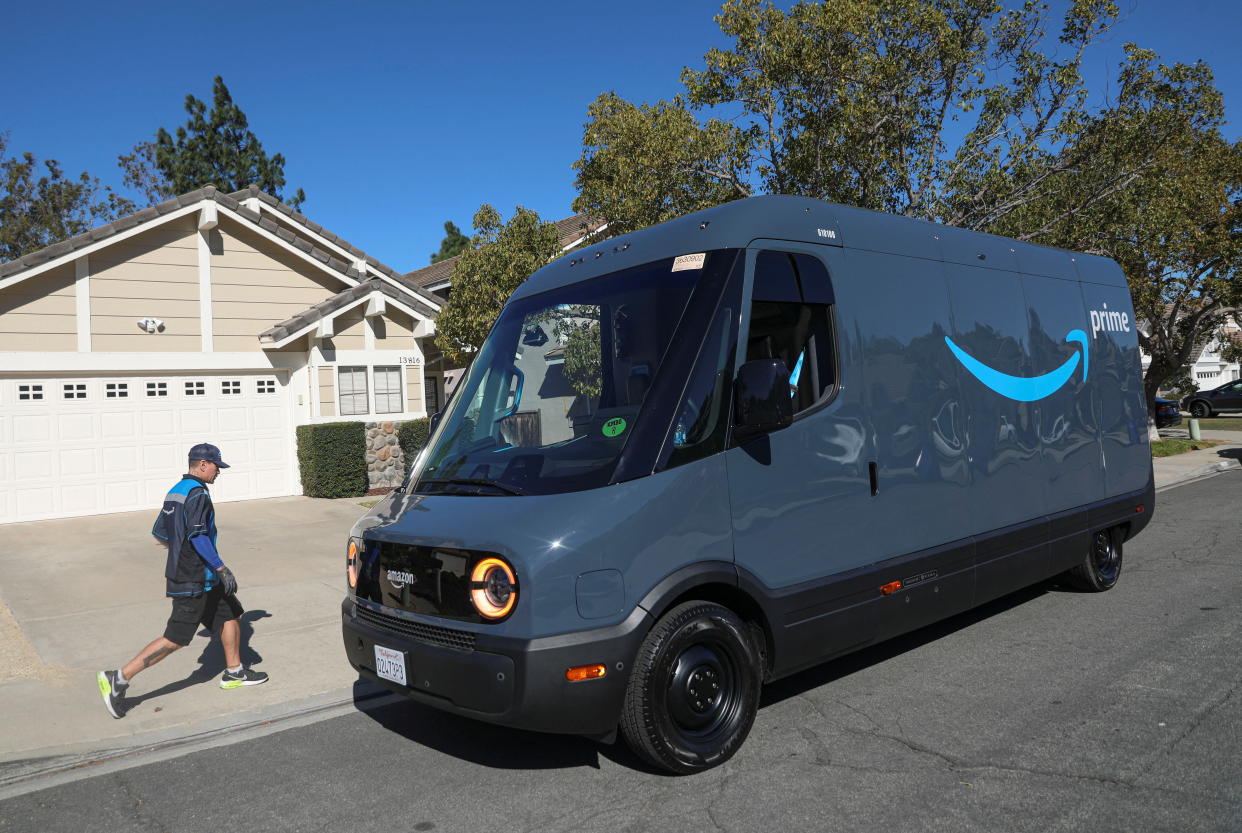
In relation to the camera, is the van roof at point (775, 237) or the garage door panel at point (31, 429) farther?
the garage door panel at point (31, 429)

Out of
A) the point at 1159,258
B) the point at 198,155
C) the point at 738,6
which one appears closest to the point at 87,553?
the point at 738,6

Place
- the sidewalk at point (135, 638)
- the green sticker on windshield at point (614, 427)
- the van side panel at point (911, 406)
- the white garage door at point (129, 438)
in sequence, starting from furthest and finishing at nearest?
1. the white garage door at point (129, 438)
2. the sidewalk at point (135, 638)
3. the van side panel at point (911, 406)
4. the green sticker on windshield at point (614, 427)

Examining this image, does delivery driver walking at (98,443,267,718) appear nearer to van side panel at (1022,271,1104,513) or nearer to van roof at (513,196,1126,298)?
van roof at (513,196,1126,298)

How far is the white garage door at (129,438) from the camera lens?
13.0m

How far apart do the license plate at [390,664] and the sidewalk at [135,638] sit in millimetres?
1599

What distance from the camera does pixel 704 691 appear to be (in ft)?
13.7

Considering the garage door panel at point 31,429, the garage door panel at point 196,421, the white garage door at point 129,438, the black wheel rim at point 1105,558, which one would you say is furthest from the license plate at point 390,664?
the garage door panel at point 196,421

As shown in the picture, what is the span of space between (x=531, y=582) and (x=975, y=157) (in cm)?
1195

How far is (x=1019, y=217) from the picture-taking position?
15.6m

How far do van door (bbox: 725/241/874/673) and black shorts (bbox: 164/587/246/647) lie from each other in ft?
11.1

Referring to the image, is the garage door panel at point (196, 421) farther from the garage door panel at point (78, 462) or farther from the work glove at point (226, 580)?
the work glove at point (226, 580)

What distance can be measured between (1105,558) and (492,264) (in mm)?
9137

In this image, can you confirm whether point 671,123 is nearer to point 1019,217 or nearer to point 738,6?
point 738,6

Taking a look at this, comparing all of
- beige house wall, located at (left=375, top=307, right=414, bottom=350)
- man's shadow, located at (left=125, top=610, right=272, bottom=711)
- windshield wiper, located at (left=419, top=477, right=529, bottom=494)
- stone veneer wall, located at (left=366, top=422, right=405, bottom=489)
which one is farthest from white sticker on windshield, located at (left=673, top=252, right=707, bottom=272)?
beige house wall, located at (left=375, top=307, right=414, bottom=350)
